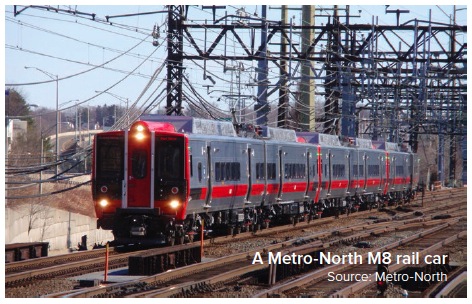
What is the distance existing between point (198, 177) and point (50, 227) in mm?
20366

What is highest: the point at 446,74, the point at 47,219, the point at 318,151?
the point at 446,74

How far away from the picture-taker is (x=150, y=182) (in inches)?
866

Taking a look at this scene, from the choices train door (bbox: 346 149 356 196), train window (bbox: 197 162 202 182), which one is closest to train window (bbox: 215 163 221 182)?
train window (bbox: 197 162 202 182)

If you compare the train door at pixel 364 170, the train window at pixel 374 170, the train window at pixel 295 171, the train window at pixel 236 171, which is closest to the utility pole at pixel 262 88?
the train window at pixel 295 171

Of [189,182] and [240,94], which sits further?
[240,94]

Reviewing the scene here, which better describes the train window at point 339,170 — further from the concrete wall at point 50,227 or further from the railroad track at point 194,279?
the railroad track at point 194,279

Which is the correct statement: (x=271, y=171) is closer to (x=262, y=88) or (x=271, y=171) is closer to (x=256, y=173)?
(x=256, y=173)

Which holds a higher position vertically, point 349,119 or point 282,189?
point 349,119

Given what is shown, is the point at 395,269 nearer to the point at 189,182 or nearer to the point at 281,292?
the point at 281,292

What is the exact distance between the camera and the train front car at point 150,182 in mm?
22000

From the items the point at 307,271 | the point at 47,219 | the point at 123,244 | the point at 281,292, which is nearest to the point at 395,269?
the point at 307,271

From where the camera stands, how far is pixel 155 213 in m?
22.0

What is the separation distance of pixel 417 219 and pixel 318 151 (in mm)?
4761

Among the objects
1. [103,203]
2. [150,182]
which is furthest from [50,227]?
[150,182]
